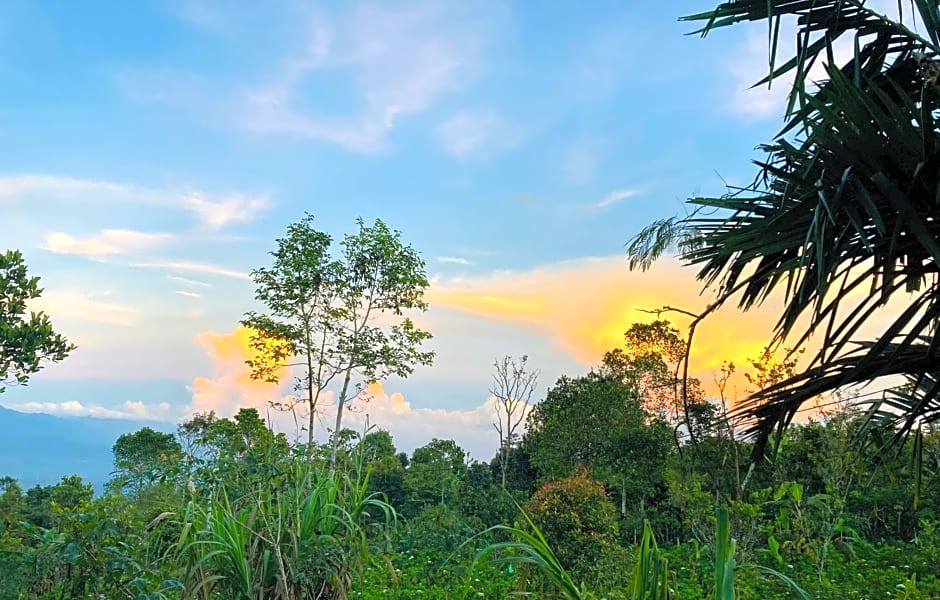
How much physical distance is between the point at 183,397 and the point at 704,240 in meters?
6.06

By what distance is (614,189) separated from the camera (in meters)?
6.50

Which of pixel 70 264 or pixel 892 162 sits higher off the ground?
pixel 70 264

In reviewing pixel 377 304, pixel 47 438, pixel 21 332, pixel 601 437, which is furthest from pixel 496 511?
pixel 47 438

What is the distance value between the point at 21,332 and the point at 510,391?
6.65 m

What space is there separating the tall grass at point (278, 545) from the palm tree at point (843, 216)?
143cm

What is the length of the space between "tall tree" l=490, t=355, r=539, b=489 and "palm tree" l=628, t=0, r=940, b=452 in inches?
313

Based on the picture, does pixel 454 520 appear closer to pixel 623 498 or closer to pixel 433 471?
pixel 623 498

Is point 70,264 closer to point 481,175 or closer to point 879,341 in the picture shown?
point 481,175

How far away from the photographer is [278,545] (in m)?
2.03

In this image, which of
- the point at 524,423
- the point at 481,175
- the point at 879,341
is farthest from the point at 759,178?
the point at 524,423

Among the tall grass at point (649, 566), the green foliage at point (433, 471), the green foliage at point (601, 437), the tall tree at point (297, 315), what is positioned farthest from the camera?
the tall tree at point (297, 315)

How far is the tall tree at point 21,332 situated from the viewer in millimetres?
6020

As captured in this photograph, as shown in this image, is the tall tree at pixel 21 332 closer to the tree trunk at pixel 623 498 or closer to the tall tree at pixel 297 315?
the tall tree at pixel 297 315

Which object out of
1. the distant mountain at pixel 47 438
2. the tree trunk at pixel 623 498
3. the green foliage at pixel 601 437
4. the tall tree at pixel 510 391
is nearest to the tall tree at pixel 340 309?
the tall tree at pixel 510 391
